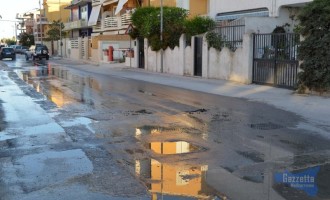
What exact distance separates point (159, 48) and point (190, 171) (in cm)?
2373

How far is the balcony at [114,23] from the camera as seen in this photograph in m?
48.0

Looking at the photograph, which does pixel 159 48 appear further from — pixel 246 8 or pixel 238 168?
pixel 238 168

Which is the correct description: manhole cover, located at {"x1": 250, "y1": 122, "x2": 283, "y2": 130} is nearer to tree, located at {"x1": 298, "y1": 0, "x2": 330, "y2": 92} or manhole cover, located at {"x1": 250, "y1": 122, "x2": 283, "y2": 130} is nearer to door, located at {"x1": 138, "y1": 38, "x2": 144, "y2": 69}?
tree, located at {"x1": 298, "y1": 0, "x2": 330, "y2": 92}

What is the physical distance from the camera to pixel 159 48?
29.8m

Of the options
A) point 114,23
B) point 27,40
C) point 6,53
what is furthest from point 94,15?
point 27,40

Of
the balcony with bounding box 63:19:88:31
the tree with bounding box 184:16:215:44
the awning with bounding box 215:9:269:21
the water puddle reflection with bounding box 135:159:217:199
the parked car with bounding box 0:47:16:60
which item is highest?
the balcony with bounding box 63:19:88:31

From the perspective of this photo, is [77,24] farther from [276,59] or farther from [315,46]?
[315,46]

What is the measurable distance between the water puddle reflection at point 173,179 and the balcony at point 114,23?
39.8 meters

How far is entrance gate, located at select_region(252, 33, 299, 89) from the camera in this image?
56.4ft

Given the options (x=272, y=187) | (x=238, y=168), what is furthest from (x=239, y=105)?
(x=272, y=187)

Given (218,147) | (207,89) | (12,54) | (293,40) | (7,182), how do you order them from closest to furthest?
(7,182) < (218,147) < (293,40) < (207,89) < (12,54)

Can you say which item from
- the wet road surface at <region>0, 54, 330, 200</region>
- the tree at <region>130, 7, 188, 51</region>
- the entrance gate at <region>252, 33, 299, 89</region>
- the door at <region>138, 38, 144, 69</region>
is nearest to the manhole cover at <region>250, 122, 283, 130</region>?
the wet road surface at <region>0, 54, 330, 200</region>

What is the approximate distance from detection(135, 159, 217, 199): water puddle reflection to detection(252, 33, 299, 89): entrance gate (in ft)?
36.5

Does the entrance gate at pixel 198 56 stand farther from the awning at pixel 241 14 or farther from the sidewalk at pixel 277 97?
the awning at pixel 241 14
